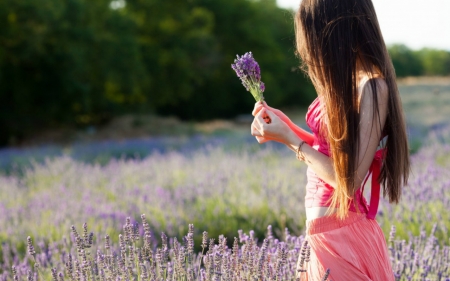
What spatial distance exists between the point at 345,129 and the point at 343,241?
431mm

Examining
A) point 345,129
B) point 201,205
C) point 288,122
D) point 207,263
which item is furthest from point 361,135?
point 201,205

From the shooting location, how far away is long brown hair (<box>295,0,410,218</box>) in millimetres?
1993

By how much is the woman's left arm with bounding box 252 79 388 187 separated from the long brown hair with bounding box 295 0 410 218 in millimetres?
22

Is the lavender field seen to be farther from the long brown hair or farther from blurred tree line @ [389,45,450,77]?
blurred tree line @ [389,45,450,77]

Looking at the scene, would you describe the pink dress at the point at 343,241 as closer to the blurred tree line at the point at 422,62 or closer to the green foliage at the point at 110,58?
the green foliage at the point at 110,58

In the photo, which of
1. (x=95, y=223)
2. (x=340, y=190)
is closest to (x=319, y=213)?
(x=340, y=190)

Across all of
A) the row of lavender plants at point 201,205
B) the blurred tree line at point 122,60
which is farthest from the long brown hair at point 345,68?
the blurred tree line at point 122,60

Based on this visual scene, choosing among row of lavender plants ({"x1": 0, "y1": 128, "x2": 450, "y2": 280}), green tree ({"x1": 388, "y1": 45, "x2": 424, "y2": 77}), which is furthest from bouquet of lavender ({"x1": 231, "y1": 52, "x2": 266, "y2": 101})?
green tree ({"x1": 388, "y1": 45, "x2": 424, "y2": 77})

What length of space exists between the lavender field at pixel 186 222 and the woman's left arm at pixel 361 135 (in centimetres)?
35

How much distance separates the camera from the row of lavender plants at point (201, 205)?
3850 millimetres

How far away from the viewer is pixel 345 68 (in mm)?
2055

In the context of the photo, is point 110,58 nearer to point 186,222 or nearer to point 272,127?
point 186,222

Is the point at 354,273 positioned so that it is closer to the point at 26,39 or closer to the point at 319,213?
the point at 319,213

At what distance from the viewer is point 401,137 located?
2.12 meters
